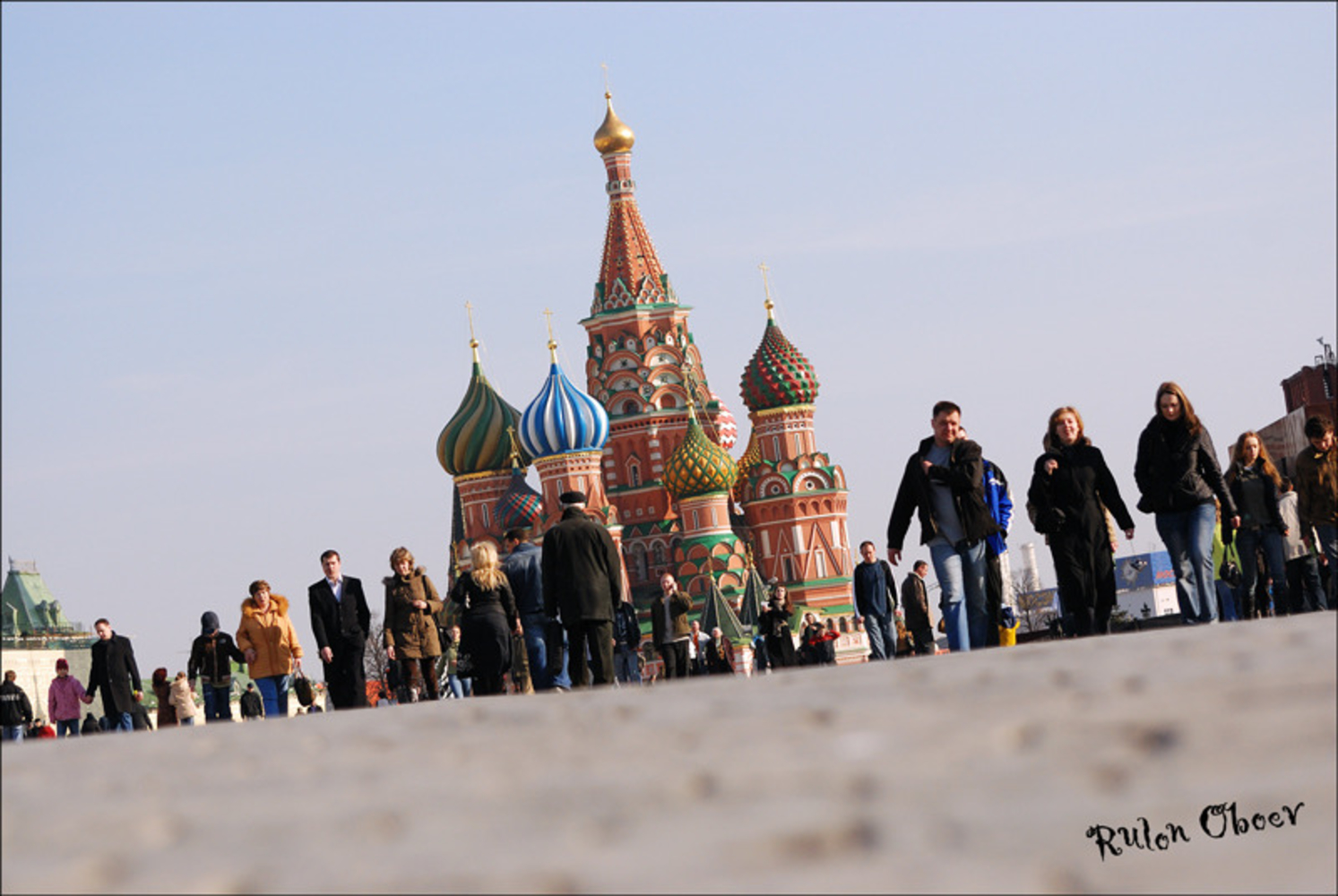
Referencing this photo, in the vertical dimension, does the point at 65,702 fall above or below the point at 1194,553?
above

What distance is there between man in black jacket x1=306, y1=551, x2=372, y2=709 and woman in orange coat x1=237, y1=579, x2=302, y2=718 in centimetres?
29

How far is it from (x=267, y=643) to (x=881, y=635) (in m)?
4.51

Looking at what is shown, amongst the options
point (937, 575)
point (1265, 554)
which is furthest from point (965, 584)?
point (1265, 554)

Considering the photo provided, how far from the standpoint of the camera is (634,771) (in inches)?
97.4

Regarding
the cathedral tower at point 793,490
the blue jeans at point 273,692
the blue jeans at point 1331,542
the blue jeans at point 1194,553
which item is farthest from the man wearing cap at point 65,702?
the cathedral tower at point 793,490

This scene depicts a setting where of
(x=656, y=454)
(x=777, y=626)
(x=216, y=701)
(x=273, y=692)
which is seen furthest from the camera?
(x=656, y=454)

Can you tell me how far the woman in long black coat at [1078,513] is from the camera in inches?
360

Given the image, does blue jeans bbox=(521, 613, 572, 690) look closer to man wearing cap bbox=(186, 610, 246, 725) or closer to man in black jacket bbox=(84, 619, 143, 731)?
man wearing cap bbox=(186, 610, 246, 725)

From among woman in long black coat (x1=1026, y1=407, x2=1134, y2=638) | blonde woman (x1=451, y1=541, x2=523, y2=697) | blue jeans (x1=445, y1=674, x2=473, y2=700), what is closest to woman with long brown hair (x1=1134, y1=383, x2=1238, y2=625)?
woman in long black coat (x1=1026, y1=407, x2=1134, y2=638)

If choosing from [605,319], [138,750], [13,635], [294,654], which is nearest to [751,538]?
[605,319]

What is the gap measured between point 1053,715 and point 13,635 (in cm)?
6828

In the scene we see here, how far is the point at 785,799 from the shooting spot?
239 centimetres

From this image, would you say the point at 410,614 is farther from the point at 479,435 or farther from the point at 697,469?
the point at 479,435

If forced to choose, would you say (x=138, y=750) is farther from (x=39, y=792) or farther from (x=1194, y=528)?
(x=1194, y=528)
